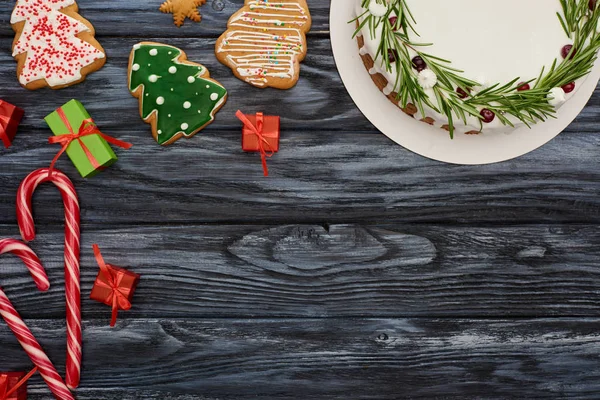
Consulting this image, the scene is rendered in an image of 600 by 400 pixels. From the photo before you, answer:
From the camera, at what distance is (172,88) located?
1.47 metres

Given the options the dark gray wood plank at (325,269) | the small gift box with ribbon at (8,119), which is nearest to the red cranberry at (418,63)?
the dark gray wood plank at (325,269)

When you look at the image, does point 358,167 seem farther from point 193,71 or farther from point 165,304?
Answer: point 165,304

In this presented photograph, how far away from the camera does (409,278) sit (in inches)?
61.6

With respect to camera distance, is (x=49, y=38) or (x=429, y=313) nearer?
(x=49, y=38)

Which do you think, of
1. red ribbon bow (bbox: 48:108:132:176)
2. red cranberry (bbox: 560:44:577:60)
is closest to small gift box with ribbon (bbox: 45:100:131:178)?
red ribbon bow (bbox: 48:108:132:176)

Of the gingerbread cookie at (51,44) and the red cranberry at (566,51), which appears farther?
the gingerbread cookie at (51,44)

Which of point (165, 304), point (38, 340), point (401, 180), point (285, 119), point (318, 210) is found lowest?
point (38, 340)

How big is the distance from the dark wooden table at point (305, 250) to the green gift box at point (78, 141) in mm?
68

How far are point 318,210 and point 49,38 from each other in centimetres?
92

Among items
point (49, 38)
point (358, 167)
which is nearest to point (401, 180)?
point (358, 167)

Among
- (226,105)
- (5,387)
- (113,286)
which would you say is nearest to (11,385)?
(5,387)

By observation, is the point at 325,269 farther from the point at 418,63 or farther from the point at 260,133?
the point at 418,63

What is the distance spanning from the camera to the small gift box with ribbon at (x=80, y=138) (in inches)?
57.7

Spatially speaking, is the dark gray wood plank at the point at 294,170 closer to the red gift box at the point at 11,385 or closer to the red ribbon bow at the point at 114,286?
the red ribbon bow at the point at 114,286
